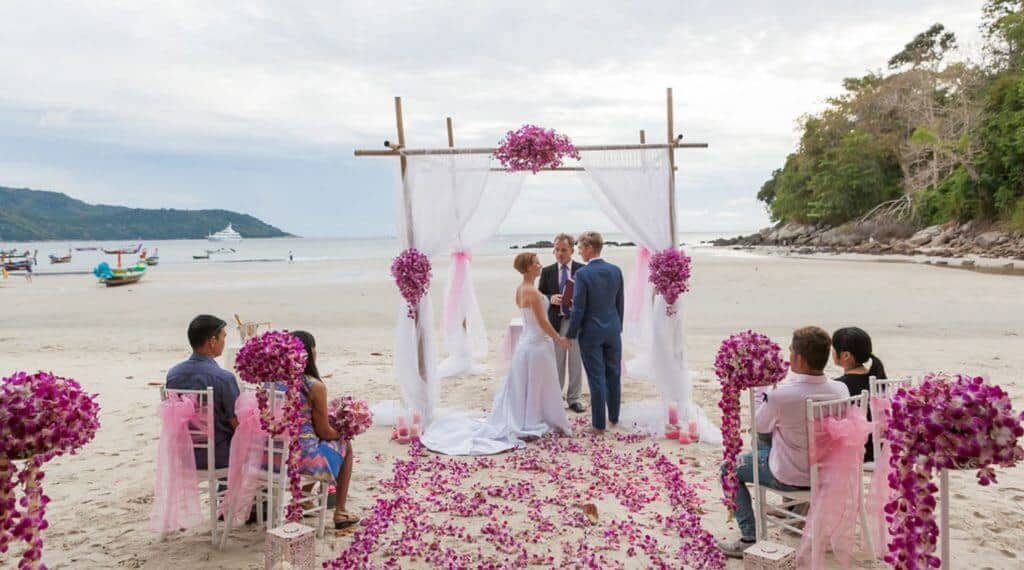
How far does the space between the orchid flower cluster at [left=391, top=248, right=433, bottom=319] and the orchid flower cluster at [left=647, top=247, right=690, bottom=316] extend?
7.60ft

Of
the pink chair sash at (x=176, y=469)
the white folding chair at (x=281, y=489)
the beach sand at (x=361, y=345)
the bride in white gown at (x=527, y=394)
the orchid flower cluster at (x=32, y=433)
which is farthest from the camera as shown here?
the bride in white gown at (x=527, y=394)

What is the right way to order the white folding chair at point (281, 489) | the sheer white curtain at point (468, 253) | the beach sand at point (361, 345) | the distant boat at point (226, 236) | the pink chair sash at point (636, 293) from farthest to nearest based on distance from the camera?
the distant boat at point (226, 236) → the pink chair sash at point (636, 293) → the sheer white curtain at point (468, 253) → the beach sand at point (361, 345) → the white folding chair at point (281, 489)

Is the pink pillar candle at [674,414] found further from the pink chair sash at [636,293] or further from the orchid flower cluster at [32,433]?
the orchid flower cluster at [32,433]

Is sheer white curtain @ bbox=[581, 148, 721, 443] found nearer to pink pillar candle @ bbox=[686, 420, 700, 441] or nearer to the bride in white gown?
pink pillar candle @ bbox=[686, 420, 700, 441]

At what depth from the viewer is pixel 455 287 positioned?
8.71 meters

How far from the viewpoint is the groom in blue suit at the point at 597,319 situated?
5852mm

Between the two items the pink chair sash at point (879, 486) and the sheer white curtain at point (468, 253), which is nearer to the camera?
the pink chair sash at point (879, 486)

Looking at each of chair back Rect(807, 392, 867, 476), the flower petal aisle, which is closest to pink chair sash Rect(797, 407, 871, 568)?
chair back Rect(807, 392, 867, 476)

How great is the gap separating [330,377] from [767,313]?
9.66 metres

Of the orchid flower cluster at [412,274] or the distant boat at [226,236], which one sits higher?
the distant boat at [226,236]

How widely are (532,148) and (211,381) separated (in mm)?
3651

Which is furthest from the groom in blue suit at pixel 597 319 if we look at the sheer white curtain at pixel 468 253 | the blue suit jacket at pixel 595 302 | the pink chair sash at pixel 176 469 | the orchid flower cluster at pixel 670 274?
the pink chair sash at pixel 176 469

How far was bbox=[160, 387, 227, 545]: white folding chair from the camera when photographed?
352 centimetres

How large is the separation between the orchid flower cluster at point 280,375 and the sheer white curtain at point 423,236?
2.71 m
